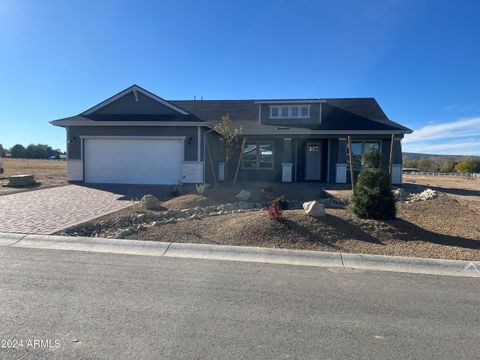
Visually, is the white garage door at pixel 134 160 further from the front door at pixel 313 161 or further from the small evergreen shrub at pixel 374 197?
the small evergreen shrub at pixel 374 197

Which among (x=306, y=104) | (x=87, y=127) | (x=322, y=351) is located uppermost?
(x=306, y=104)

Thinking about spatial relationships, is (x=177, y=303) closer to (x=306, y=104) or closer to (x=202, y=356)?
(x=202, y=356)

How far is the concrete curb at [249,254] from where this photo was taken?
626 centimetres

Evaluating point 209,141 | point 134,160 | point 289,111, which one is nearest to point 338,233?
point 134,160

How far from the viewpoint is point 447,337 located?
3775mm

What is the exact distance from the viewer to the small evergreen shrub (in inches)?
344

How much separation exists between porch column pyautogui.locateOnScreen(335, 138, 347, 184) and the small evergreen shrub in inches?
459

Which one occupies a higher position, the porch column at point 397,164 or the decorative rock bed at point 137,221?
the porch column at point 397,164

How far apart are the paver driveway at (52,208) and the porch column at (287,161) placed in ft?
32.4

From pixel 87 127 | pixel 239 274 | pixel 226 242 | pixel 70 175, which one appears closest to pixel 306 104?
pixel 87 127

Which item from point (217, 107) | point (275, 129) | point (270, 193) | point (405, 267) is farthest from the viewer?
point (217, 107)

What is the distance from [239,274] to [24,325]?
2866 millimetres

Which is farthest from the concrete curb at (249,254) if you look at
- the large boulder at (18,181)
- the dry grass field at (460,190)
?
the large boulder at (18,181)

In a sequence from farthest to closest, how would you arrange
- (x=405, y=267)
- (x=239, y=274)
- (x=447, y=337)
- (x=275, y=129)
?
(x=275, y=129) → (x=405, y=267) → (x=239, y=274) → (x=447, y=337)
